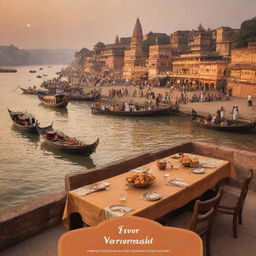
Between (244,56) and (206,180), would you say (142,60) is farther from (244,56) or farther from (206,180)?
(206,180)

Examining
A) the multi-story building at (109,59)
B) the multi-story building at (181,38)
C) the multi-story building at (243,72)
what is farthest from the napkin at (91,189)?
the multi-story building at (109,59)

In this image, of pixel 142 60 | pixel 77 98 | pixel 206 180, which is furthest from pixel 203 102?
pixel 142 60

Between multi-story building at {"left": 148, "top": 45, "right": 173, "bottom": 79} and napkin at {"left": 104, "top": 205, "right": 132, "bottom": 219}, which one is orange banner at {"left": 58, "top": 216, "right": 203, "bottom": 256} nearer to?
napkin at {"left": 104, "top": 205, "right": 132, "bottom": 219}

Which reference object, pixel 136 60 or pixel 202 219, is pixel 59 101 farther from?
pixel 136 60

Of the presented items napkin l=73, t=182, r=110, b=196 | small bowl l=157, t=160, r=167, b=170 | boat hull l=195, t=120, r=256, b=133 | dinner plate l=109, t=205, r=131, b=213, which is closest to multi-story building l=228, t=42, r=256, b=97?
boat hull l=195, t=120, r=256, b=133

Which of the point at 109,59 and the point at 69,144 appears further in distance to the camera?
the point at 109,59

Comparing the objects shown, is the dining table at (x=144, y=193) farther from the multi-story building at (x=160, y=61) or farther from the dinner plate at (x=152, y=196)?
the multi-story building at (x=160, y=61)

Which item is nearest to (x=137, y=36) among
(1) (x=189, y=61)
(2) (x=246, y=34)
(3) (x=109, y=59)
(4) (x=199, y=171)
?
(3) (x=109, y=59)
